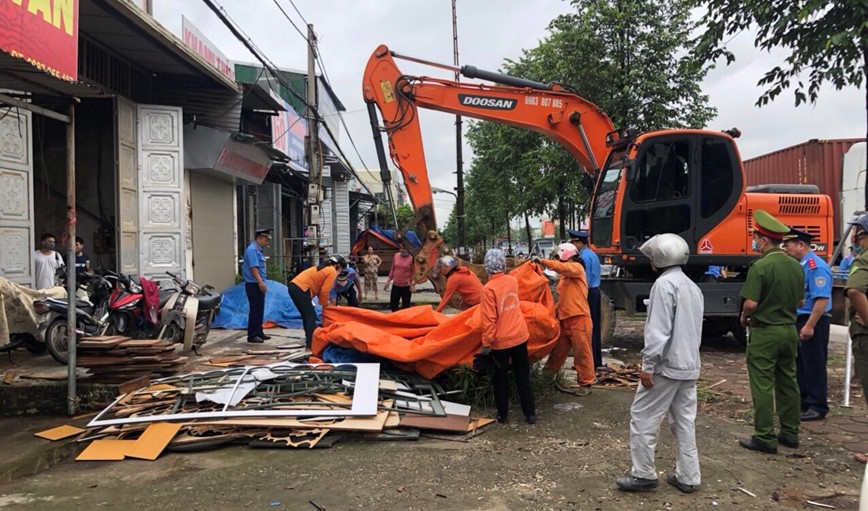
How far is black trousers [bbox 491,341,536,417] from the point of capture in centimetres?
515

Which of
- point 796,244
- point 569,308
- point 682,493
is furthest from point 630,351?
point 682,493

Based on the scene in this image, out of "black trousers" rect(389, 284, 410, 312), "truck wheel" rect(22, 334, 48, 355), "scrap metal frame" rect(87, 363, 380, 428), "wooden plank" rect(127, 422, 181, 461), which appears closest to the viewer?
"wooden plank" rect(127, 422, 181, 461)

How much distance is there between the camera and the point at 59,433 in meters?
4.98

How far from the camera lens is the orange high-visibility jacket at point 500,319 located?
197 inches

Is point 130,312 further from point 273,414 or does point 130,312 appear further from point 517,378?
point 517,378

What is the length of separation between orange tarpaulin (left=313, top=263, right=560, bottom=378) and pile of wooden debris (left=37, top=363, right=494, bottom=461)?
10.1 inches

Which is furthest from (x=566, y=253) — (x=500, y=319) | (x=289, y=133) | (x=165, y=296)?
(x=289, y=133)

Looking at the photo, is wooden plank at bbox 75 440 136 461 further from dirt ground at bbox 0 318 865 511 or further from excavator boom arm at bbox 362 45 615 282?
excavator boom arm at bbox 362 45 615 282

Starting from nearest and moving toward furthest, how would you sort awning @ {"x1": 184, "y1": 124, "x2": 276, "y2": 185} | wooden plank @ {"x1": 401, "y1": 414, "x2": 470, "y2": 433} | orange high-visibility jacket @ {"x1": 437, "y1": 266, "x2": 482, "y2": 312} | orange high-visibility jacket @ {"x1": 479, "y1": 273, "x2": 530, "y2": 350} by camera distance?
wooden plank @ {"x1": 401, "y1": 414, "x2": 470, "y2": 433}, orange high-visibility jacket @ {"x1": 479, "y1": 273, "x2": 530, "y2": 350}, orange high-visibility jacket @ {"x1": 437, "y1": 266, "x2": 482, "y2": 312}, awning @ {"x1": 184, "y1": 124, "x2": 276, "y2": 185}

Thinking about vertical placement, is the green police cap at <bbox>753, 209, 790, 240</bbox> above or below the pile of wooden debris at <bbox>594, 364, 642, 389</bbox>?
above

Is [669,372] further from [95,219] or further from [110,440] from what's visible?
[95,219]

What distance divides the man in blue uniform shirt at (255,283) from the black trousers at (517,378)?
4.73 m

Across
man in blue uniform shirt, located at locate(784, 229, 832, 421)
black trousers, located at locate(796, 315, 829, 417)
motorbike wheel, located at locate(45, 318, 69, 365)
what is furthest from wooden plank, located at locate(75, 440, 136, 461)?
black trousers, located at locate(796, 315, 829, 417)

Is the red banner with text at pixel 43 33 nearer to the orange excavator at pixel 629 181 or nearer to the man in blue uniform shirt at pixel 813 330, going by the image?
the orange excavator at pixel 629 181
